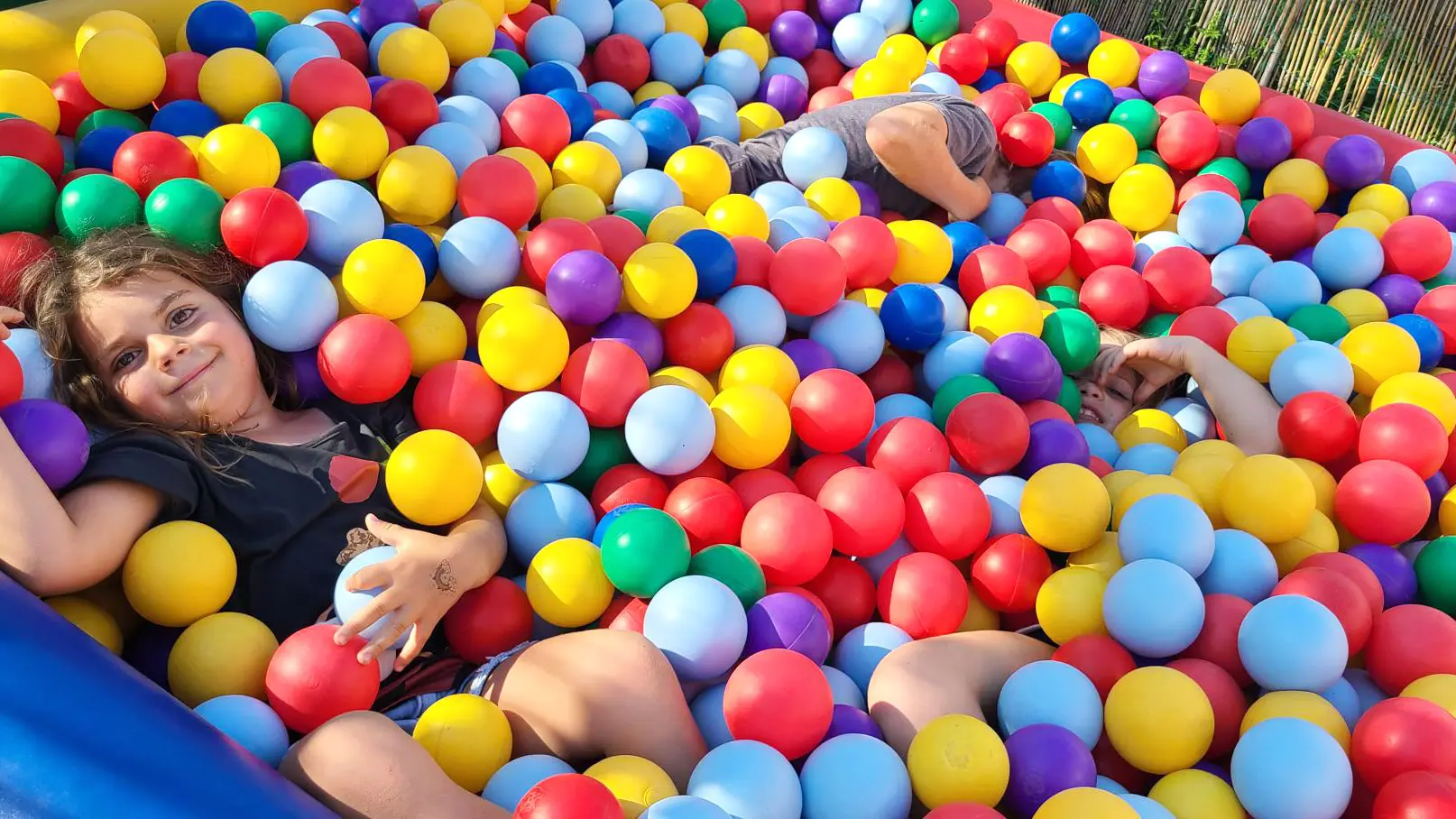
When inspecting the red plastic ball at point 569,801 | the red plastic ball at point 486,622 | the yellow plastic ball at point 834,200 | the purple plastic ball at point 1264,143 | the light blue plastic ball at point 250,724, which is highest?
the purple plastic ball at point 1264,143

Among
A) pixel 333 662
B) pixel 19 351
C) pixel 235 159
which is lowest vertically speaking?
pixel 333 662

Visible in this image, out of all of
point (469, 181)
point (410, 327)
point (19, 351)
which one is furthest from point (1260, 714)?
point (19, 351)

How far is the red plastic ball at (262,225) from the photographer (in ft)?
5.89

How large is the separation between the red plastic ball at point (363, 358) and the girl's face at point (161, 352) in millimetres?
136

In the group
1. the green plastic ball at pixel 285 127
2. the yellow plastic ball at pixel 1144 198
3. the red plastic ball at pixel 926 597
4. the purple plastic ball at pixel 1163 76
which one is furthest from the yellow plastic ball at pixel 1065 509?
the purple plastic ball at pixel 1163 76

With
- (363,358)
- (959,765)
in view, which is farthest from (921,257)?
(959,765)

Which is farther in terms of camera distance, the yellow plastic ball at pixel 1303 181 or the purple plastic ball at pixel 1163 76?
the purple plastic ball at pixel 1163 76

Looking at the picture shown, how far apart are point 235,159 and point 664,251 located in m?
0.72

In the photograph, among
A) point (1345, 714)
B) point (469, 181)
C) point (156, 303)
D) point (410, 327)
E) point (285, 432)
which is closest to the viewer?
point (1345, 714)

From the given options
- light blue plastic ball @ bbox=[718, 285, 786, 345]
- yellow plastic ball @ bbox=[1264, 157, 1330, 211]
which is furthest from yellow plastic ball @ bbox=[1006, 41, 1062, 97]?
light blue plastic ball @ bbox=[718, 285, 786, 345]

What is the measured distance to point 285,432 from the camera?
176 cm

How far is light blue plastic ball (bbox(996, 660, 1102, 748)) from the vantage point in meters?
1.46

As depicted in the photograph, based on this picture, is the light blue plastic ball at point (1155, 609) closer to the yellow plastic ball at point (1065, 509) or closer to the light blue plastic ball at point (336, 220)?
the yellow plastic ball at point (1065, 509)

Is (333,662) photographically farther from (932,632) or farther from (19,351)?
(932,632)
